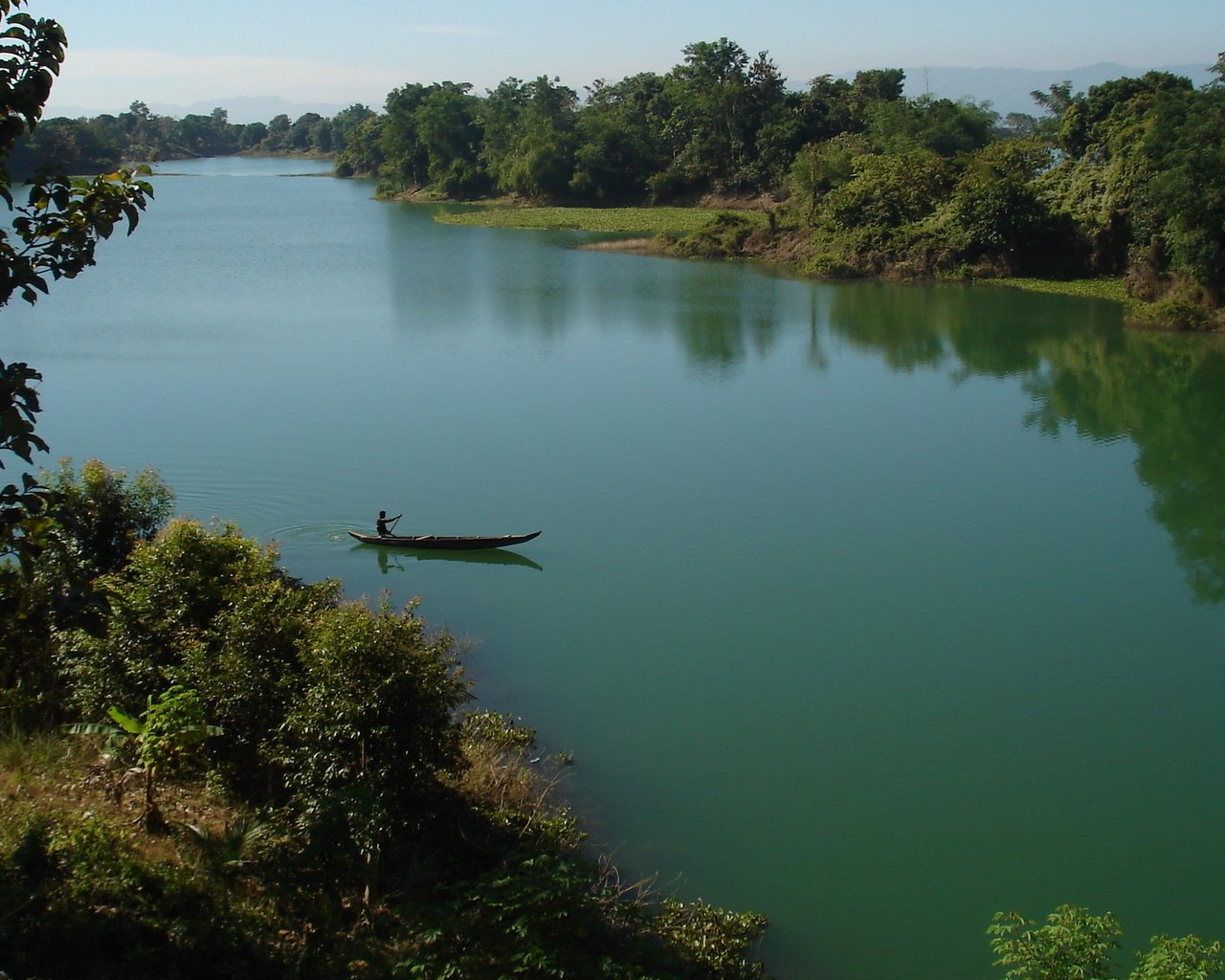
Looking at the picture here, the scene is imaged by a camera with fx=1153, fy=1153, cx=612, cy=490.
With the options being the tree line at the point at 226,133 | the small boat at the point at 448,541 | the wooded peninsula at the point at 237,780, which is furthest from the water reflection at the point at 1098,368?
the tree line at the point at 226,133

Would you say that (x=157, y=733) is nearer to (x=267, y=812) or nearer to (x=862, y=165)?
(x=267, y=812)

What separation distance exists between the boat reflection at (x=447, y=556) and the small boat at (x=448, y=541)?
0.09 metres

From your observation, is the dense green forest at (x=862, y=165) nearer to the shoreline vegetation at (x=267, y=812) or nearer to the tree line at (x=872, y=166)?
the tree line at (x=872, y=166)

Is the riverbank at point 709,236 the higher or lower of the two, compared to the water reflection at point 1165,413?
higher

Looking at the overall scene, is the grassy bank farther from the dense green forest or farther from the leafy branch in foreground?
the leafy branch in foreground

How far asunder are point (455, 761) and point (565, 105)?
61.2 meters

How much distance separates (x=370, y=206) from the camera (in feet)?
190

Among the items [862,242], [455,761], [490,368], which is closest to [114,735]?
[455,761]

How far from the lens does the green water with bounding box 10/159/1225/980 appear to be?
307 inches

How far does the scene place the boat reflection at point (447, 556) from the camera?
1273 centimetres

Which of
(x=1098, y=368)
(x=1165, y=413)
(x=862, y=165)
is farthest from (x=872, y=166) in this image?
(x=1165, y=413)

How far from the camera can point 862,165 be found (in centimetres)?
3800

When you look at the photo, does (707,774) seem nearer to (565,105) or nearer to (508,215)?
(508,215)

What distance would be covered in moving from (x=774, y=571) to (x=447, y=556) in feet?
11.8
